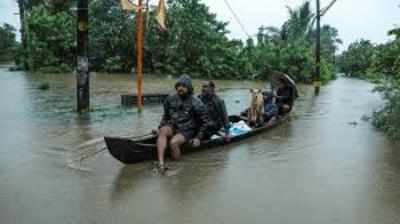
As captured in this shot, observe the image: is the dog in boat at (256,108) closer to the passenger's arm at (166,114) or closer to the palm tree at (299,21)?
the passenger's arm at (166,114)

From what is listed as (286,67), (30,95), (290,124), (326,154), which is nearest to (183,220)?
(326,154)

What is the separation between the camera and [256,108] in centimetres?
1134

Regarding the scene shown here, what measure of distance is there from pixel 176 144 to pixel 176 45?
2661cm


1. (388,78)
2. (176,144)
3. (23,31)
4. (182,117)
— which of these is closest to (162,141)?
(176,144)

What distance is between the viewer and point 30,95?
60.8ft

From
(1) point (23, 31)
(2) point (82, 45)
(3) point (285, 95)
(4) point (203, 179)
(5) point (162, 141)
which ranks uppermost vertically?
(1) point (23, 31)

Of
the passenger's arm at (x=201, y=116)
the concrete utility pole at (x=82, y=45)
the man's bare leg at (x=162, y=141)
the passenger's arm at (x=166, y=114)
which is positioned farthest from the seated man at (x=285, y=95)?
the man's bare leg at (x=162, y=141)

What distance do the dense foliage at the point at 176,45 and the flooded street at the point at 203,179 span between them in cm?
2032

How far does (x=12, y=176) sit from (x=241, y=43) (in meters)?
29.3

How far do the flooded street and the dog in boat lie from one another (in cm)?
49

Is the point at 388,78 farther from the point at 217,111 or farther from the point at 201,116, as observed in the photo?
the point at 201,116

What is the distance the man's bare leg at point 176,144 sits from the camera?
25.4 ft

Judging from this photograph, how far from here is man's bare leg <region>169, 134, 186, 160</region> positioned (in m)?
7.74

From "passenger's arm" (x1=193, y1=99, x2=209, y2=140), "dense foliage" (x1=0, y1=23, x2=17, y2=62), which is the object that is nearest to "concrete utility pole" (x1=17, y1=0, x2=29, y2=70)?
"dense foliage" (x1=0, y1=23, x2=17, y2=62)
